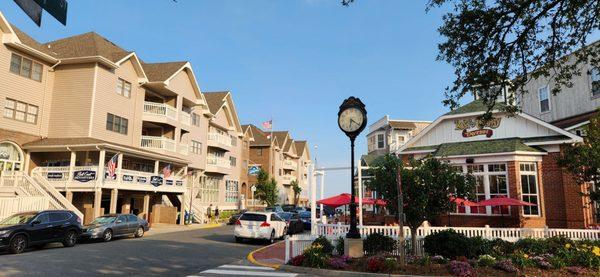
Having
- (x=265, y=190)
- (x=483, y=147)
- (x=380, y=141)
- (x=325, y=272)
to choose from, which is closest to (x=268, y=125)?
(x=265, y=190)

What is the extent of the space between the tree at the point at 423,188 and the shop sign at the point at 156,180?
2197 cm

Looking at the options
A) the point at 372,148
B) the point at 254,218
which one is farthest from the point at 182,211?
the point at 372,148

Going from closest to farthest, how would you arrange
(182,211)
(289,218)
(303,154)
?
(289,218), (182,211), (303,154)

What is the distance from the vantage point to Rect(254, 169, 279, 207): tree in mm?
61062

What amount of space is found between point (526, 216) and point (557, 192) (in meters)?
2.13

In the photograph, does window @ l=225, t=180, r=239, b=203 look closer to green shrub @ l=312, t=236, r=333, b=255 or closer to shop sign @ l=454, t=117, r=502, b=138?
shop sign @ l=454, t=117, r=502, b=138

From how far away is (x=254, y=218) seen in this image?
22.4 meters

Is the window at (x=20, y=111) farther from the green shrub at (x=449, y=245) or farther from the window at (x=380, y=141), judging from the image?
the window at (x=380, y=141)

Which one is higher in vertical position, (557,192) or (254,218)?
(557,192)

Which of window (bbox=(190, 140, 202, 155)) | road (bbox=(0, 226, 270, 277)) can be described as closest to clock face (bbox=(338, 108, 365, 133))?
road (bbox=(0, 226, 270, 277))

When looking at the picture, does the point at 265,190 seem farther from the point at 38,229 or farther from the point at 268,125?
the point at 38,229

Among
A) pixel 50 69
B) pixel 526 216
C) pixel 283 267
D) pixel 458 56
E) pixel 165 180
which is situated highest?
pixel 50 69

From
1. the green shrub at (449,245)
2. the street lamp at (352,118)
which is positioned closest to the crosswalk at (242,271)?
the street lamp at (352,118)

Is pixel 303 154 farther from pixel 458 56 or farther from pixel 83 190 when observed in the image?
pixel 458 56
